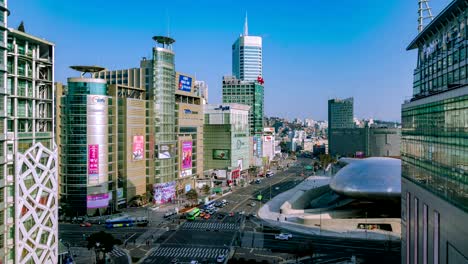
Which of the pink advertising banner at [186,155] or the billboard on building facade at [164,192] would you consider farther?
the pink advertising banner at [186,155]

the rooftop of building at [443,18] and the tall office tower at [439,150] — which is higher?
→ the rooftop of building at [443,18]

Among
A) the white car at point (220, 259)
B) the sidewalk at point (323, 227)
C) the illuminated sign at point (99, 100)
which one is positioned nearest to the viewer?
the white car at point (220, 259)

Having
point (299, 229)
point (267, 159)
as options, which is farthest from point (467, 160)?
point (267, 159)

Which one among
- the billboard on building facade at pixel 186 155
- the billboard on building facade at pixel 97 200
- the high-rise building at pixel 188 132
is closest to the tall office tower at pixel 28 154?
the billboard on building facade at pixel 97 200

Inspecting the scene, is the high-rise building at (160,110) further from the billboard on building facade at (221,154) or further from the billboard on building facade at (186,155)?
the billboard on building facade at (221,154)

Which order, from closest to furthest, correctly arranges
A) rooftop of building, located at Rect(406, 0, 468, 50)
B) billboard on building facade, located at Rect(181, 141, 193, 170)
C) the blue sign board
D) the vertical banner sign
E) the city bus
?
1. rooftop of building, located at Rect(406, 0, 468, 50)
2. the city bus
3. the vertical banner sign
4. billboard on building facade, located at Rect(181, 141, 193, 170)
5. the blue sign board

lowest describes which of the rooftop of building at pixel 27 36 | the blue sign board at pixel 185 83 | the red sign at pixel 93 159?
the red sign at pixel 93 159

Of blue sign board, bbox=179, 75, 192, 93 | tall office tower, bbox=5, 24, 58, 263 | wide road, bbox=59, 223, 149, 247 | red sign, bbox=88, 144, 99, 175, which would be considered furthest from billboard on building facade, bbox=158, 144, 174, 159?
tall office tower, bbox=5, 24, 58, 263

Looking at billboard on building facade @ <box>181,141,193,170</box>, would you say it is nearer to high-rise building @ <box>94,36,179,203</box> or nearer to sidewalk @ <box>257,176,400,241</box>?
high-rise building @ <box>94,36,179,203</box>
